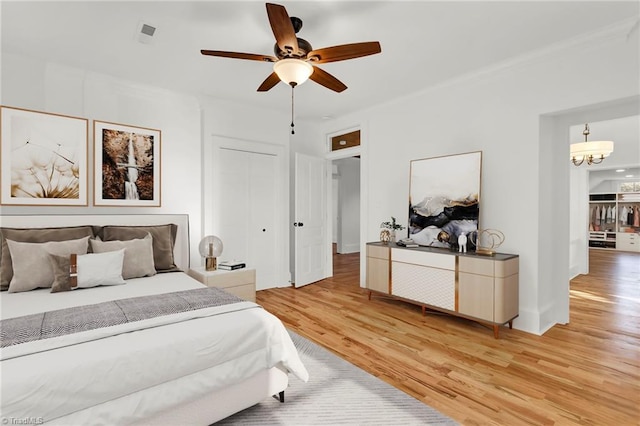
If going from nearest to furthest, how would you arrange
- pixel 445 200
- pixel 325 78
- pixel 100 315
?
pixel 100 315
pixel 325 78
pixel 445 200

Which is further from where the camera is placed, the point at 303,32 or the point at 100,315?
the point at 303,32

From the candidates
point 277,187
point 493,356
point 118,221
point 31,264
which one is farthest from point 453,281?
point 31,264

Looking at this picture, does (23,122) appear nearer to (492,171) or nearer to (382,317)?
(382,317)

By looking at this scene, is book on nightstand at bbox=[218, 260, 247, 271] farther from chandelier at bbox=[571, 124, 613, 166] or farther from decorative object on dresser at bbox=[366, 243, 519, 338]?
chandelier at bbox=[571, 124, 613, 166]

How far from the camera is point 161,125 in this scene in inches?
153

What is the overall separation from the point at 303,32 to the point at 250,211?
8.66ft

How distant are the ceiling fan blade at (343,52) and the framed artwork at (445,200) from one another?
6.16 feet

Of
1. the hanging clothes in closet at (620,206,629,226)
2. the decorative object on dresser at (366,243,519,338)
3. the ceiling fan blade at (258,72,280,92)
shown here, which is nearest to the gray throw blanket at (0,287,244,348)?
the ceiling fan blade at (258,72,280,92)

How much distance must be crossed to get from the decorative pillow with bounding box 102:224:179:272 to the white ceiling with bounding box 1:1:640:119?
1694 millimetres

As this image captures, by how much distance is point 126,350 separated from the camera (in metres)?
1.45

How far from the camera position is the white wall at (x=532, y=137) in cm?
274

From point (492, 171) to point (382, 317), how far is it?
2.00m

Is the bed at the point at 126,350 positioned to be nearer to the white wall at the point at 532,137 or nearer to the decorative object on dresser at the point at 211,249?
the decorative object on dresser at the point at 211,249

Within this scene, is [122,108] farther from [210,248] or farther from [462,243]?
[462,243]
